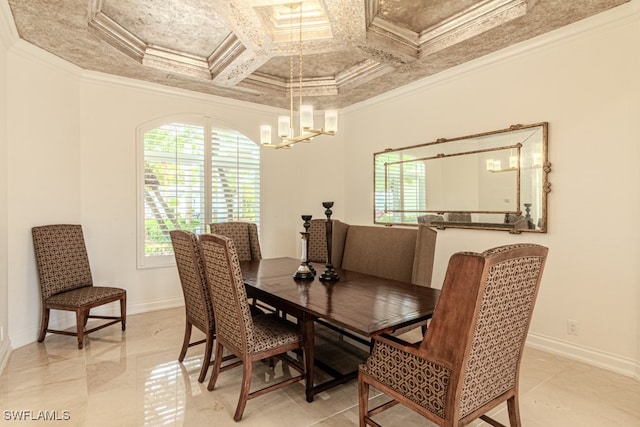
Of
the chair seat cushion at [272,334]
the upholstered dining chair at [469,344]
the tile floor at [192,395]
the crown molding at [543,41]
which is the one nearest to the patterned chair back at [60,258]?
the tile floor at [192,395]

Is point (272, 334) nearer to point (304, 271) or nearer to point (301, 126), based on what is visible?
point (304, 271)

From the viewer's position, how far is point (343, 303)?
6.86 ft

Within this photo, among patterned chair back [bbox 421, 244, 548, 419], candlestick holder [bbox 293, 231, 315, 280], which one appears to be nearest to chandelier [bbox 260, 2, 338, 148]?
candlestick holder [bbox 293, 231, 315, 280]

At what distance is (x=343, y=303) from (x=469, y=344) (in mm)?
862

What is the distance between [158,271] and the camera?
14.0ft

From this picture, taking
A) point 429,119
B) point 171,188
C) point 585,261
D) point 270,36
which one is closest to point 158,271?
point 171,188

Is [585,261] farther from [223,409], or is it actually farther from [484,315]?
[223,409]

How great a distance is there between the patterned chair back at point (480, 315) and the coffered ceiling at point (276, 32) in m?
2.20

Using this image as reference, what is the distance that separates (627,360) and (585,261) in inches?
30.5

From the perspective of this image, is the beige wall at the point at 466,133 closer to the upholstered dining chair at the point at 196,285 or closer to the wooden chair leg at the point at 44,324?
the wooden chair leg at the point at 44,324

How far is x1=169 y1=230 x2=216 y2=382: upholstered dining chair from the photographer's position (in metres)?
2.48

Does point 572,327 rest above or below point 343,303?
below

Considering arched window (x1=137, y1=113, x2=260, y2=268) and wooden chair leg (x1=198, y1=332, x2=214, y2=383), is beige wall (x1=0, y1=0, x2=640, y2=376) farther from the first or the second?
wooden chair leg (x1=198, y1=332, x2=214, y2=383)

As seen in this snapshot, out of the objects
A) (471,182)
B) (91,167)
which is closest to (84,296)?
(91,167)
